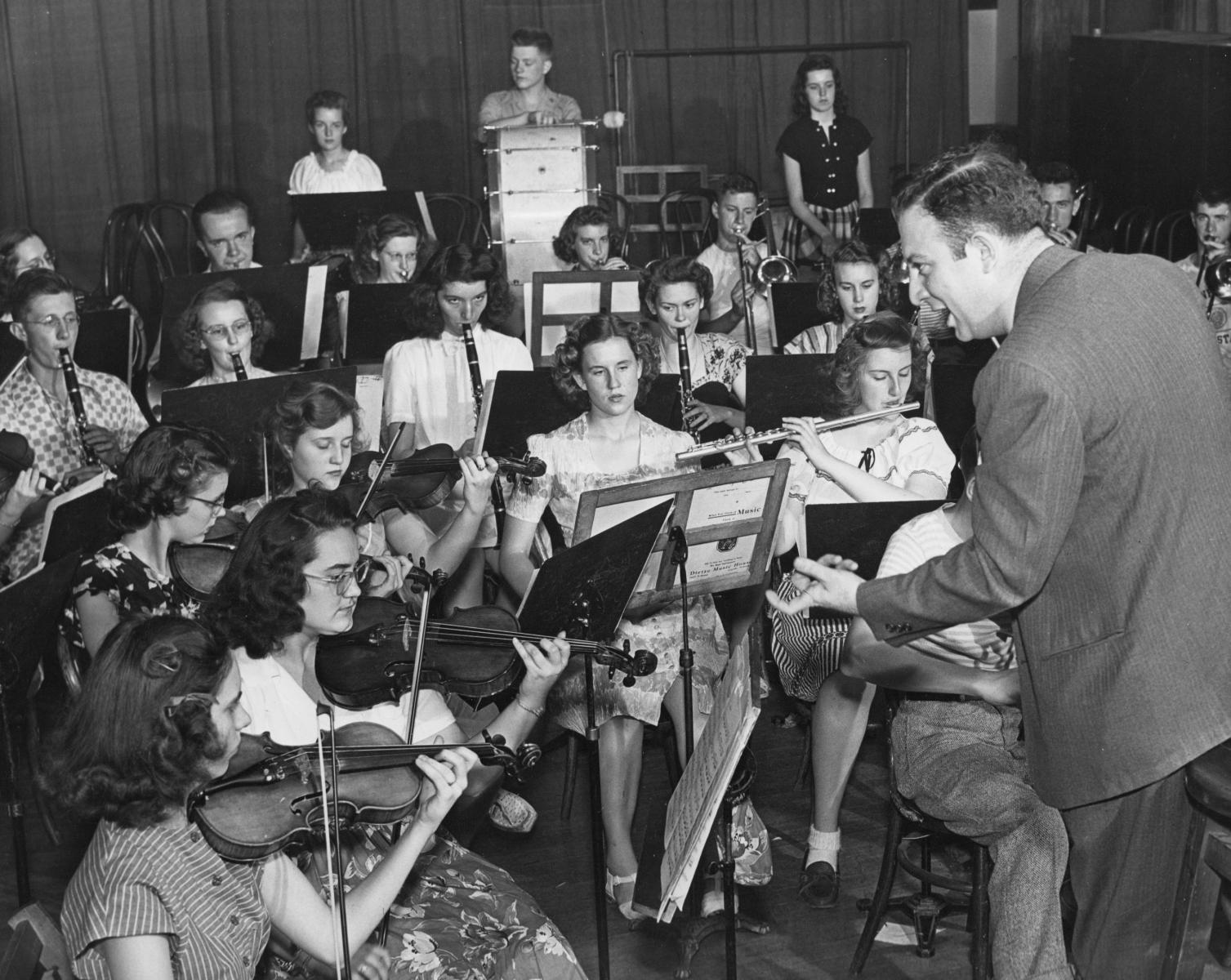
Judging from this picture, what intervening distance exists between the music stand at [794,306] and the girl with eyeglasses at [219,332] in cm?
179

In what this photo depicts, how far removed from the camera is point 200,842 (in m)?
2.11

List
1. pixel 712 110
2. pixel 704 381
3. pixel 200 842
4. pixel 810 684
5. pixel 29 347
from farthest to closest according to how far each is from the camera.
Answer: pixel 712 110 → pixel 704 381 → pixel 29 347 → pixel 810 684 → pixel 200 842

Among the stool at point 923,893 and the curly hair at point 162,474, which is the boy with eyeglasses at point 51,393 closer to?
the curly hair at point 162,474

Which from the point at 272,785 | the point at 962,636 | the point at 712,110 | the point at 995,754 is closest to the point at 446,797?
the point at 272,785

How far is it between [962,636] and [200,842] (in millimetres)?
1294

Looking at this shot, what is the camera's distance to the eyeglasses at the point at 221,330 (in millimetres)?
4477

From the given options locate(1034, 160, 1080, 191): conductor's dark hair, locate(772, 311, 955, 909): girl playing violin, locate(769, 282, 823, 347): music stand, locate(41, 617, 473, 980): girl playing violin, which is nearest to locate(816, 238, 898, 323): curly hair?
locate(769, 282, 823, 347): music stand

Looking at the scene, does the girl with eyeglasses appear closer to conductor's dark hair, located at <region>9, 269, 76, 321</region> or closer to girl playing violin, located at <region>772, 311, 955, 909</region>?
conductor's dark hair, located at <region>9, 269, 76, 321</region>

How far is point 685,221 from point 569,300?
3.71 metres

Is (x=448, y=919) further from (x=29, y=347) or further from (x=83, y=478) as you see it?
(x=29, y=347)

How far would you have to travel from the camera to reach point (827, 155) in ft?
24.6

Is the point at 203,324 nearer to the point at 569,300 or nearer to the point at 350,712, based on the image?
the point at 569,300

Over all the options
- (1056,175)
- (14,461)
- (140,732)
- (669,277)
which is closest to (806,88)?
(1056,175)

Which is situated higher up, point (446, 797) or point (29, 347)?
point (29, 347)
